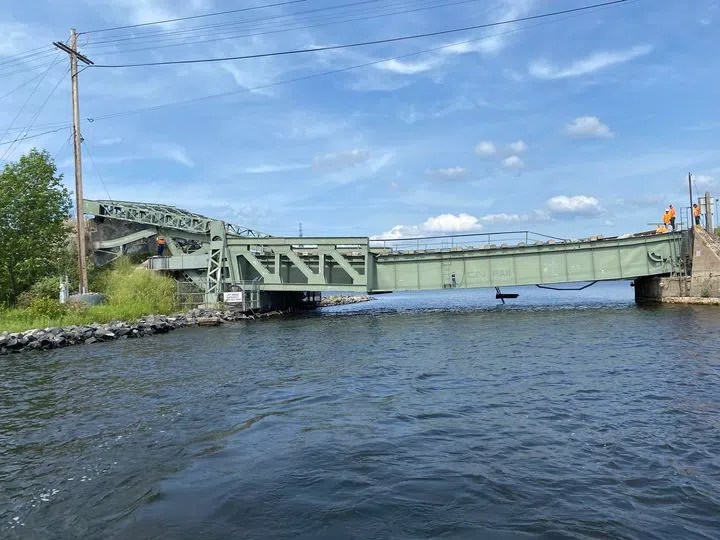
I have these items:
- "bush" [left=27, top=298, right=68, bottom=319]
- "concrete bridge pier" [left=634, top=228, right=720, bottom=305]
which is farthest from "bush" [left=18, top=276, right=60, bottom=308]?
"concrete bridge pier" [left=634, top=228, right=720, bottom=305]

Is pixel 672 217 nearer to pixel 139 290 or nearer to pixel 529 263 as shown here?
pixel 529 263

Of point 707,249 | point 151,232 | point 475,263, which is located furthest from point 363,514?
point 151,232

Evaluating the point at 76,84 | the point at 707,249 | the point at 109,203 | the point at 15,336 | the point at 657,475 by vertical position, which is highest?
the point at 76,84

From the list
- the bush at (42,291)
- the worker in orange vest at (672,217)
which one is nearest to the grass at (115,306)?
the bush at (42,291)

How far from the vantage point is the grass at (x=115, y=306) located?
2684 cm

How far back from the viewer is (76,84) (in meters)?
31.2

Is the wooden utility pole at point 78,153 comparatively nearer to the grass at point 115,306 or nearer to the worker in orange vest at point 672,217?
the grass at point 115,306

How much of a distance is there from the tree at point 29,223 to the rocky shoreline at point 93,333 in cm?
1085

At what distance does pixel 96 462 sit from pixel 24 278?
3363 centimetres

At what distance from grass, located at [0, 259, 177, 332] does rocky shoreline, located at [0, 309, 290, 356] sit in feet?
5.00

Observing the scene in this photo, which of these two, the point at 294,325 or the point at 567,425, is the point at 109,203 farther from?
the point at 567,425

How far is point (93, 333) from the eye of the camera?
2491cm

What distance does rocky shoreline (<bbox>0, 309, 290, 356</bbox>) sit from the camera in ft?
72.9

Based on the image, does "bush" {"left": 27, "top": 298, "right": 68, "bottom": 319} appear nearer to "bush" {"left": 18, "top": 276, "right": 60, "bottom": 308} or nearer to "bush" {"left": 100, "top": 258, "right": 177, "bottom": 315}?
"bush" {"left": 100, "top": 258, "right": 177, "bottom": 315}
